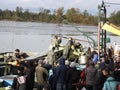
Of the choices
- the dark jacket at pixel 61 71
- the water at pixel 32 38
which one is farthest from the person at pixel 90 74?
the water at pixel 32 38

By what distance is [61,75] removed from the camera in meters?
12.5

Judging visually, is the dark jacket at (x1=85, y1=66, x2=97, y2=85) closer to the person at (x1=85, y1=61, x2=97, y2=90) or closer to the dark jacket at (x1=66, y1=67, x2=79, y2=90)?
the person at (x1=85, y1=61, x2=97, y2=90)

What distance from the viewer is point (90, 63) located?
12484 mm

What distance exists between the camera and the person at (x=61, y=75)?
40.9 ft

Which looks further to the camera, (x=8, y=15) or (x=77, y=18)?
(x=8, y=15)

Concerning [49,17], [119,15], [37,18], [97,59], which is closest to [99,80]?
[97,59]

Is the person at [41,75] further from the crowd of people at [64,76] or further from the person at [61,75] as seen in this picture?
the person at [61,75]

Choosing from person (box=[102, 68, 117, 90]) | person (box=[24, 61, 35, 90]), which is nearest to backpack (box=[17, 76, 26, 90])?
person (box=[24, 61, 35, 90])

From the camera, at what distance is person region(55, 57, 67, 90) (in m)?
12.5

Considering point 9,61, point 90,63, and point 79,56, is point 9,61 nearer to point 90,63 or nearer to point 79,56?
point 79,56

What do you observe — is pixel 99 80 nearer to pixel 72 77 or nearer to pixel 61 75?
pixel 72 77

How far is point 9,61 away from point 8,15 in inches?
3358

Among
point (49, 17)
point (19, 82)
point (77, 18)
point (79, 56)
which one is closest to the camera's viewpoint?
point (19, 82)

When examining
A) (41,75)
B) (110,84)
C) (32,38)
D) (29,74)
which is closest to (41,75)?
(41,75)
